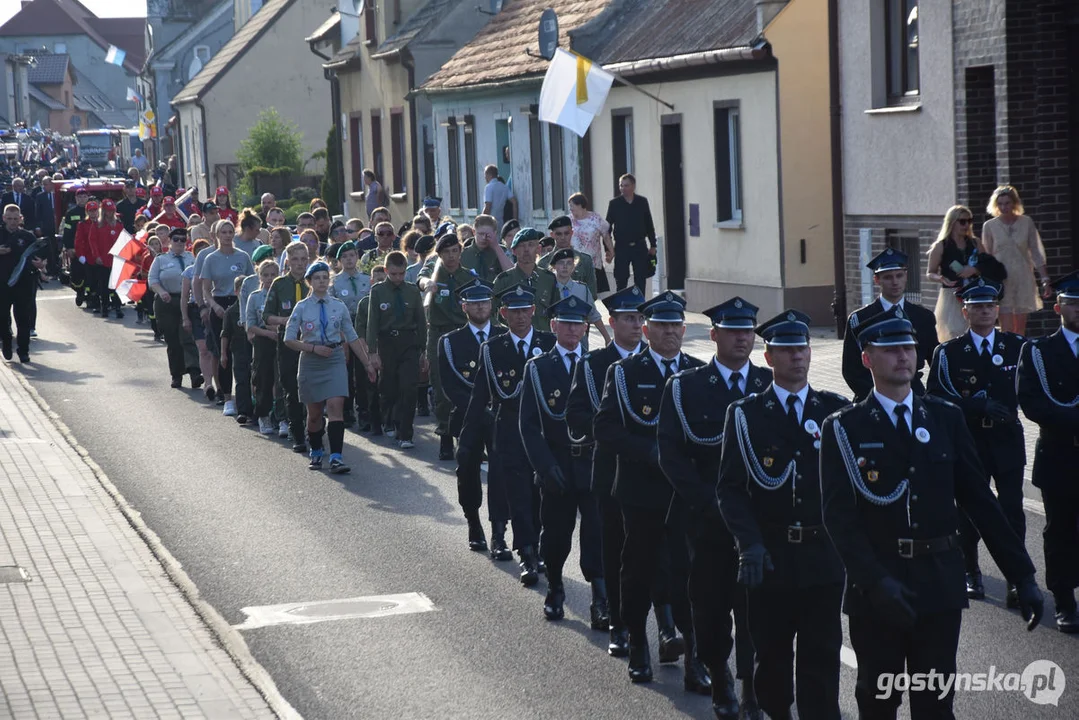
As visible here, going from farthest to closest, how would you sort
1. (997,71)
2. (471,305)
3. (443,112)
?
1. (443,112)
2. (997,71)
3. (471,305)

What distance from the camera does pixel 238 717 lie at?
7453 mm

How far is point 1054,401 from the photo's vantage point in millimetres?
8836

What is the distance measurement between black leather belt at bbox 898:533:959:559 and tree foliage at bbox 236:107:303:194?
157 feet

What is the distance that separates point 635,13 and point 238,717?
23.8 meters

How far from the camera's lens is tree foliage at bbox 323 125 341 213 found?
4797cm

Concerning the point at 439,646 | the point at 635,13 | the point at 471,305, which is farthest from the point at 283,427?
the point at 635,13

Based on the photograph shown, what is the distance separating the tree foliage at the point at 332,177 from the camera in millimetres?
47969

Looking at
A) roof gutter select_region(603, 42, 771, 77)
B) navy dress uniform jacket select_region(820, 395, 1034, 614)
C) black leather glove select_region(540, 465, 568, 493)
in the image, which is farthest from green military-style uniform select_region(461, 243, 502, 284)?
navy dress uniform jacket select_region(820, 395, 1034, 614)

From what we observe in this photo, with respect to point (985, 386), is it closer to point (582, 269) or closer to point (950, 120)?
point (582, 269)

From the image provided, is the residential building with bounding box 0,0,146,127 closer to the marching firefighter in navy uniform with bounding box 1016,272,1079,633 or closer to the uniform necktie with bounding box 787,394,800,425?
the marching firefighter in navy uniform with bounding box 1016,272,1079,633

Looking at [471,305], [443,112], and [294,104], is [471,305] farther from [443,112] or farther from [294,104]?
[294,104]

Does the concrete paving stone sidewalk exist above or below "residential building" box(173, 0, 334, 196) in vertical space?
below

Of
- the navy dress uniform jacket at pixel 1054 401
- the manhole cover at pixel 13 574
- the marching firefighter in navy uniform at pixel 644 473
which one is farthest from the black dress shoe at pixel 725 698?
the manhole cover at pixel 13 574

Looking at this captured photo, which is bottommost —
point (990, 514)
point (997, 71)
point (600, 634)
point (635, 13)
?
point (600, 634)
